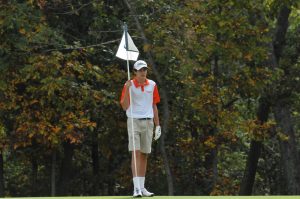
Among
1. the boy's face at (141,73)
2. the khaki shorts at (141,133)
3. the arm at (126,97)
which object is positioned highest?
the boy's face at (141,73)

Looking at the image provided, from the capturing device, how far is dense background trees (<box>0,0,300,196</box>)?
2016cm

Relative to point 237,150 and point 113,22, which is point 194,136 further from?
point 237,150

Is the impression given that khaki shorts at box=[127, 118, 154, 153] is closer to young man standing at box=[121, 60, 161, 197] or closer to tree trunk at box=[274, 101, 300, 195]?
young man standing at box=[121, 60, 161, 197]

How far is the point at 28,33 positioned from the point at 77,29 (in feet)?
10.3

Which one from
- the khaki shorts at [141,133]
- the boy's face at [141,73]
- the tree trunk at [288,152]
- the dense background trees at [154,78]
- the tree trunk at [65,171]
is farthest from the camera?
the tree trunk at [65,171]

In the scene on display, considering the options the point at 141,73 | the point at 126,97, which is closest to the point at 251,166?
the point at 126,97

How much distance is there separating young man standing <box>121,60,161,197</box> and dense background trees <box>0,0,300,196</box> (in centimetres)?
830

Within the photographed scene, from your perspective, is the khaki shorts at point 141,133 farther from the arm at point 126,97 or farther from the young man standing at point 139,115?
the arm at point 126,97

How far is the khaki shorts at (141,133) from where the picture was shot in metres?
10.9

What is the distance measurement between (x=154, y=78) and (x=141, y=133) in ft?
37.4

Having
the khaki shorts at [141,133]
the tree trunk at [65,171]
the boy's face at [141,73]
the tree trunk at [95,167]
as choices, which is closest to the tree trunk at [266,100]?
the tree trunk at [95,167]

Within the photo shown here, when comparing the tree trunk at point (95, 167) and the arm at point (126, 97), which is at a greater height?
the arm at point (126, 97)

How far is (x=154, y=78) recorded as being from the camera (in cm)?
2231

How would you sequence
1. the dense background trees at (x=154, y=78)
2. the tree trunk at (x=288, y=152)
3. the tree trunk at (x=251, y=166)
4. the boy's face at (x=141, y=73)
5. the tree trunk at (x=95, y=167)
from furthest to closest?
the tree trunk at (x=95, y=167)
the tree trunk at (x=251, y=166)
the tree trunk at (x=288, y=152)
the dense background trees at (x=154, y=78)
the boy's face at (x=141, y=73)
